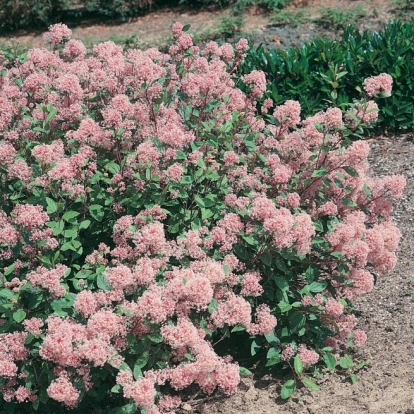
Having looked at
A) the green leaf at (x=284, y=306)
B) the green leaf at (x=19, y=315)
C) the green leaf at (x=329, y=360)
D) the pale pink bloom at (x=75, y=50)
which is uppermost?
the pale pink bloom at (x=75, y=50)

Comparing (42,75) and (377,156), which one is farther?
(377,156)

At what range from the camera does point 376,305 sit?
451 cm

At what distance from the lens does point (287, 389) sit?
3752 mm

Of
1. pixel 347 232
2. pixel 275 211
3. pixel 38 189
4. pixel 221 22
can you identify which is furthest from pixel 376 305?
pixel 221 22

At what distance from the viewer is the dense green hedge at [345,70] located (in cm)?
639

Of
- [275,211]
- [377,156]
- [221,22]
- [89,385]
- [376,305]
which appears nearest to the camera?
[89,385]

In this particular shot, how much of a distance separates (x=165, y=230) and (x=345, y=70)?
10.4 ft

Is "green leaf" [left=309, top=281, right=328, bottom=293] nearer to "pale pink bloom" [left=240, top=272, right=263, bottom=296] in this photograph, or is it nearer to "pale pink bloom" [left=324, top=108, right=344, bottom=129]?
"pale pink bloom" [left=240, top=272, right=263, bottom=296]

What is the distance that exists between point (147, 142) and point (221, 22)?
638 centimetres

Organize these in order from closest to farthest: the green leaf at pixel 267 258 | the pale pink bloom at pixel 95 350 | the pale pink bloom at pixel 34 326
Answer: the pale pink bloom at pixel 95 350 < the pale pink bloom at pixel 34 326 < the green leaf at pixel 267 258

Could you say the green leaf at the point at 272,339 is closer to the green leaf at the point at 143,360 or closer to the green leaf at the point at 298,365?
the green leaf at the point at 298,365

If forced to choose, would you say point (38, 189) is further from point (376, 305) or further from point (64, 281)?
point (376, 305)

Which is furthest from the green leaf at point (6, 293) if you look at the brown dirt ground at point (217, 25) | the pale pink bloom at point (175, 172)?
the brown dirt ground at point (217, 25)

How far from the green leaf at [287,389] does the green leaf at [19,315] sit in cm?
132
